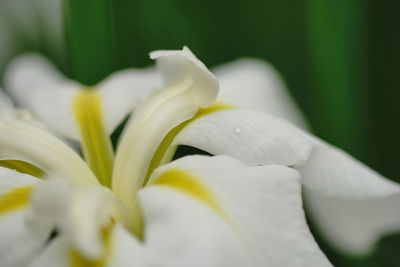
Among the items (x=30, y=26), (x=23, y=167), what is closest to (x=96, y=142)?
(x=23, y=167)

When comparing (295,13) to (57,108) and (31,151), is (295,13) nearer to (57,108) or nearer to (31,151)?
(57,108)

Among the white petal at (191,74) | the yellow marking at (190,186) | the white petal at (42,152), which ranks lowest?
the white petal at (42,152)

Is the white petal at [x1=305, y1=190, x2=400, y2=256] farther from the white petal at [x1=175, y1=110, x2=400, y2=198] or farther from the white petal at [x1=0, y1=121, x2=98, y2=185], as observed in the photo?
the white petal at [x1=0, y1=121, x2=98, y2=185]

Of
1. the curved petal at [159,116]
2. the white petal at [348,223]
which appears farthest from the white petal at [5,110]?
the white petal at [348,223]

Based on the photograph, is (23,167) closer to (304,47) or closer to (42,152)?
(42,152)

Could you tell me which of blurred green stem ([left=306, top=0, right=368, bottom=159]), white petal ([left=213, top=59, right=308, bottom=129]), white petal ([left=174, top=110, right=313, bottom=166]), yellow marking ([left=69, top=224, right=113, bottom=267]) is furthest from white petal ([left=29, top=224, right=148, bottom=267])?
blurred green stem ([left=306, top=0, right=368, bottom=159])

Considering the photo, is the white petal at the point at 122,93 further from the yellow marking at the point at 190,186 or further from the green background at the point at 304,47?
the yellow marking at the point at 190,186
